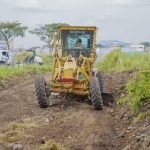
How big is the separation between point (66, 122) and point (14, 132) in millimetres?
1945

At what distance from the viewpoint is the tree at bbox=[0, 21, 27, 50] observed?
57.3 meters

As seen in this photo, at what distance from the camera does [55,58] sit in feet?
51.9

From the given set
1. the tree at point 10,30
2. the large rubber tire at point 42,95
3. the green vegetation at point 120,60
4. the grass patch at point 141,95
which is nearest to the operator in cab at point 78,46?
the large rubber tire at point 42,95

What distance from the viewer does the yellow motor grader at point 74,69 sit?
1465 cm

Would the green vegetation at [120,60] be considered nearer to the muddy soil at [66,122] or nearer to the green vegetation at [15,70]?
the green vegetation at [15,70]

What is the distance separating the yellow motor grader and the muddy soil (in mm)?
465

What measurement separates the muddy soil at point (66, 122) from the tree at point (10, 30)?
40.4m

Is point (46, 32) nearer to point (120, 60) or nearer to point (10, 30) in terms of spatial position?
point (10, 30)

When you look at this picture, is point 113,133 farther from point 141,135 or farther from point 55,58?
point 55,58

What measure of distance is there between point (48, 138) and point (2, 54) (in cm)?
3825

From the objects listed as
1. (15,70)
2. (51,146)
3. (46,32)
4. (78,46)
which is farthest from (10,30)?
(51,146)

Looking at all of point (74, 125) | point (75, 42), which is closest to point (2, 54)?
point (75, 42)

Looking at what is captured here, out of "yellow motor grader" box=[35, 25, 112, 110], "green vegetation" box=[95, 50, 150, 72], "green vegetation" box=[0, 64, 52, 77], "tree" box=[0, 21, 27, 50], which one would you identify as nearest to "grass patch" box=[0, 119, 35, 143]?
"yellow motor grader" box=[35, 25, 112, 110]

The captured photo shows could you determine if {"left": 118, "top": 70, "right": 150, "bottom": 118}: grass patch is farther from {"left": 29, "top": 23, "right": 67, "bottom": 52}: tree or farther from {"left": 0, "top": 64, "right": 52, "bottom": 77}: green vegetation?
{"left": 29, "top": 23, "right": 67, "bottom": 52}: tree
